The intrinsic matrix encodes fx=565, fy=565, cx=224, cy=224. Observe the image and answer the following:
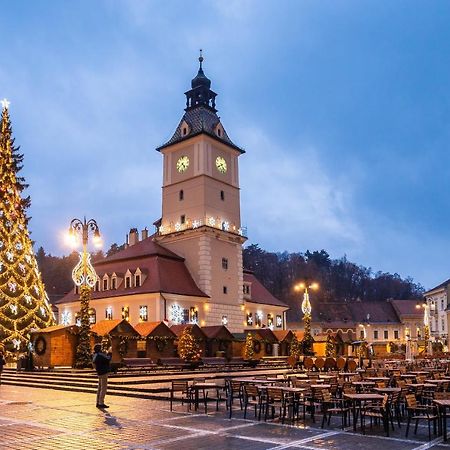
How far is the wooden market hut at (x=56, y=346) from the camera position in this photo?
2975 centimetres

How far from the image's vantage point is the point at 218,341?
4403cm

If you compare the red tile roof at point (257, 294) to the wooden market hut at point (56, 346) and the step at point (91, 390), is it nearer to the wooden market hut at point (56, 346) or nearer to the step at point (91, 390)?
the wooden market hut at point (56, 346)

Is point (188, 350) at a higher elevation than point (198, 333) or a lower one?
lower

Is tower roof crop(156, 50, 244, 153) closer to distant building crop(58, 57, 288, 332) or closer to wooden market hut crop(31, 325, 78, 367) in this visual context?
distant building crop(58, 57, 288, 332)

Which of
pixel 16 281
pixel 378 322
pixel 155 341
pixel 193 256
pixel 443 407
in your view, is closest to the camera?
pixel 443 407

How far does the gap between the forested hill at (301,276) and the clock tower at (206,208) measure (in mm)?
46268

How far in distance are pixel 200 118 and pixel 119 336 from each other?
2885cm

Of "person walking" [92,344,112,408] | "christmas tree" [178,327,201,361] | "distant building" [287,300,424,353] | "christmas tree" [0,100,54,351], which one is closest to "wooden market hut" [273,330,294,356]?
"christmas tree" [178,327,201,361]

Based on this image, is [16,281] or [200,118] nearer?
[16,281]

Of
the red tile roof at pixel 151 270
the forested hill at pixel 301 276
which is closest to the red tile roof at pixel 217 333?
the red tile roof at pixel 151 270

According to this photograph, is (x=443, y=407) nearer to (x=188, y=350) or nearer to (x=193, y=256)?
(x=188, y=350)

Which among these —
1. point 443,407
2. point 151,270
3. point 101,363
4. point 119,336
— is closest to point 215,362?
point 119,336

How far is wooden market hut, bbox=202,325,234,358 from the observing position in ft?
142

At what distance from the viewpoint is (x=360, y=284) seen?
417 feet
